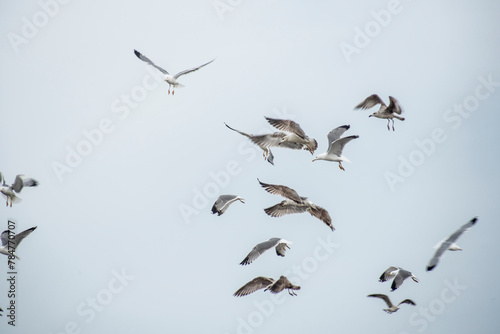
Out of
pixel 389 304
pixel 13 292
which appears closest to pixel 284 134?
pixel 389 304

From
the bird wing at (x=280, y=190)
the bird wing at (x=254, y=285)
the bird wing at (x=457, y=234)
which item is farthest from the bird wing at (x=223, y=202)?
the bird wing at (x=457, y=234)

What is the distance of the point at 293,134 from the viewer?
21781mm

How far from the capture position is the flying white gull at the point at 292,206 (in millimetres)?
22281

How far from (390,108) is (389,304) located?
225 inches

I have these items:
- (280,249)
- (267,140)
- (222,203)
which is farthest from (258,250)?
(267,140)

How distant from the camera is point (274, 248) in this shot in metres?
24.9

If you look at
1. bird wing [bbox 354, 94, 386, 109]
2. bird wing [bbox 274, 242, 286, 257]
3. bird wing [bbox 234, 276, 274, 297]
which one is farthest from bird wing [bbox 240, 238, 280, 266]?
bird wing [bbox 354, 94, 386, 109]

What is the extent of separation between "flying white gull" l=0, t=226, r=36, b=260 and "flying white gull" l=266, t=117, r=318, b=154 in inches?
293

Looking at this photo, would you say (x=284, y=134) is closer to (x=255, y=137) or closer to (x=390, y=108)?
(x=255, y=137)

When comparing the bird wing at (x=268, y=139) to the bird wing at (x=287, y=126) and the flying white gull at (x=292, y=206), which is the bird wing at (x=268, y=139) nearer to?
the bird wing at (x=287, y=126)

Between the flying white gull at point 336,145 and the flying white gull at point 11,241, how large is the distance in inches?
326

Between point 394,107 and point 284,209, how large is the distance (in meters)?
4.11

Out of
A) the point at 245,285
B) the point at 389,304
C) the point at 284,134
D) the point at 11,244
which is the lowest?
the point at 389,304

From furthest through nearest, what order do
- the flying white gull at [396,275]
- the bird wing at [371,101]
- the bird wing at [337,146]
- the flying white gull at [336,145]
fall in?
the bird wing at [371,101], the flying white gull at [396,275], the flying white gull at [336,145], the bird wing at [337,146]
